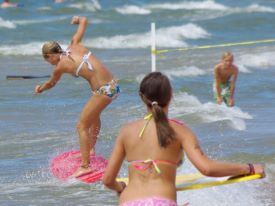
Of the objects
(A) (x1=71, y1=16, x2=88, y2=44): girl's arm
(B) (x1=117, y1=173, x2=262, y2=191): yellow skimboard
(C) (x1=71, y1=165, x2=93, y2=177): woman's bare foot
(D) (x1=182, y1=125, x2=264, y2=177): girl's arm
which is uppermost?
(A) (x1=71, y1=16, x2=88, y2=44): girl's arm

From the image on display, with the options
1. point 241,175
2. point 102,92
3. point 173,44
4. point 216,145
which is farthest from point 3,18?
point 241,175

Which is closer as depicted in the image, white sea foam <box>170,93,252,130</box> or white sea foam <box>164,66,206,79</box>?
white sea foam <box>170,93,252,130</box>

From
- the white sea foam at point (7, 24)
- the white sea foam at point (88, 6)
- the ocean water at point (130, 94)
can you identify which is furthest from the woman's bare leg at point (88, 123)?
the white sea foam at point (88, 6)

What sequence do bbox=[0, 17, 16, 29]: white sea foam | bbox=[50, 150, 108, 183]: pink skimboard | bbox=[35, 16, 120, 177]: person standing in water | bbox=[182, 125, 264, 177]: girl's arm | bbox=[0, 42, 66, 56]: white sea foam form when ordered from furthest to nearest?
bbox=[0, 17, 16, 29]: white sea foam
bbox=[0, 42, 66, 56]: white sea foam
bbox=[50, 150, 108, 183]: pink skimboard
bbox=[35, 16, 120, 177]: person standing in water
bbox=[182, 125, 264, 177]: girl's arm

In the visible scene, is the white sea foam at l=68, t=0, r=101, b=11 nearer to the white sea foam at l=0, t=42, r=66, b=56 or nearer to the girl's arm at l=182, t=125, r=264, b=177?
the white sea foam at l=0, t=42, r=66, b=56

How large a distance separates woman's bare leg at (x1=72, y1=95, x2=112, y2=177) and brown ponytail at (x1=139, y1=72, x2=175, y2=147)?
3.94 metres

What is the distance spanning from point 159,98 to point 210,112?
30.7 feet

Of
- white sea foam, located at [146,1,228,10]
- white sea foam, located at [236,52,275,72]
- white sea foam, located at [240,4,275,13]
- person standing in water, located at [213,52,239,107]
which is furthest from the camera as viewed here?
white sea foam, located at [146,1,228,10]

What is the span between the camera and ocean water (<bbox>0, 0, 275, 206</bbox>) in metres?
9.45

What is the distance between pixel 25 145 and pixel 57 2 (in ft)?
85.4

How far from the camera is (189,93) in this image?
16969mm

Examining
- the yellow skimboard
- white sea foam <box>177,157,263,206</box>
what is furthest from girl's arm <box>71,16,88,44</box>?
the yellow skimboard

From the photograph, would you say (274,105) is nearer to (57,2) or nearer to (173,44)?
(173,44)

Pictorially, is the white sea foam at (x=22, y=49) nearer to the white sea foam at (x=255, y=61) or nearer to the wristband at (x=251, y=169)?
the white sea foam at (x=255, y=61)
